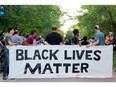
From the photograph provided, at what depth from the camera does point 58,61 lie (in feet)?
47.2

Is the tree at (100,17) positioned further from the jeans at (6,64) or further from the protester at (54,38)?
the jeans at (6,64)

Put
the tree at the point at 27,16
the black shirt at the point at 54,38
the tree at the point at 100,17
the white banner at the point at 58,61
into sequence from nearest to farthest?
1. the white banner at the point at 58,61
2. the black shirt at the point at 54,38
3. the tree at the point at 27,16
4. the tree at the point at 100,17

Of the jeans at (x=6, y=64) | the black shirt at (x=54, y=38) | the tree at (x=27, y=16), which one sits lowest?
the jeans at (x=6, y=64)

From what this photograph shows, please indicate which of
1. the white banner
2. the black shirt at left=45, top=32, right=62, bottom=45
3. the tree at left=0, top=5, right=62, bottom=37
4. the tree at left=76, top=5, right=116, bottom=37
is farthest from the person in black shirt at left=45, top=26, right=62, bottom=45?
the tree at left=76, top=5, right=116, bottom=37

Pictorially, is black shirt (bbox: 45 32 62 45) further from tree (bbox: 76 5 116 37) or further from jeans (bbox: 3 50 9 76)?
tree (bbox: 76 5 116 37)

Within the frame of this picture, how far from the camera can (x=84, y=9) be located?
138 ft

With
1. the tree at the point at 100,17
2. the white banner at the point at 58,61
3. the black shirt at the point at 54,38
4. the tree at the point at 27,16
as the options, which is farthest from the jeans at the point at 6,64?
the tree at the point at 100,17

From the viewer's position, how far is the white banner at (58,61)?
14.3 metres

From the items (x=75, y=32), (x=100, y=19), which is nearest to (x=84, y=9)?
(x=100, y=19)

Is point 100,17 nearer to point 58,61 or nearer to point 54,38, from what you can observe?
point 54,38

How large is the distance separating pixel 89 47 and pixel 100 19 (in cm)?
2445

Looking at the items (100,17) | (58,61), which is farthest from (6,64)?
(100,17)

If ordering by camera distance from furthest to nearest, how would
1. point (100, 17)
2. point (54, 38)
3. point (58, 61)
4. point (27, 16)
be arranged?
point (100, 17) → point (27, 16) → point (54, 38) → point (58, 61)

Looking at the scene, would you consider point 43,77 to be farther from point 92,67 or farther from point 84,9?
point 84,9
